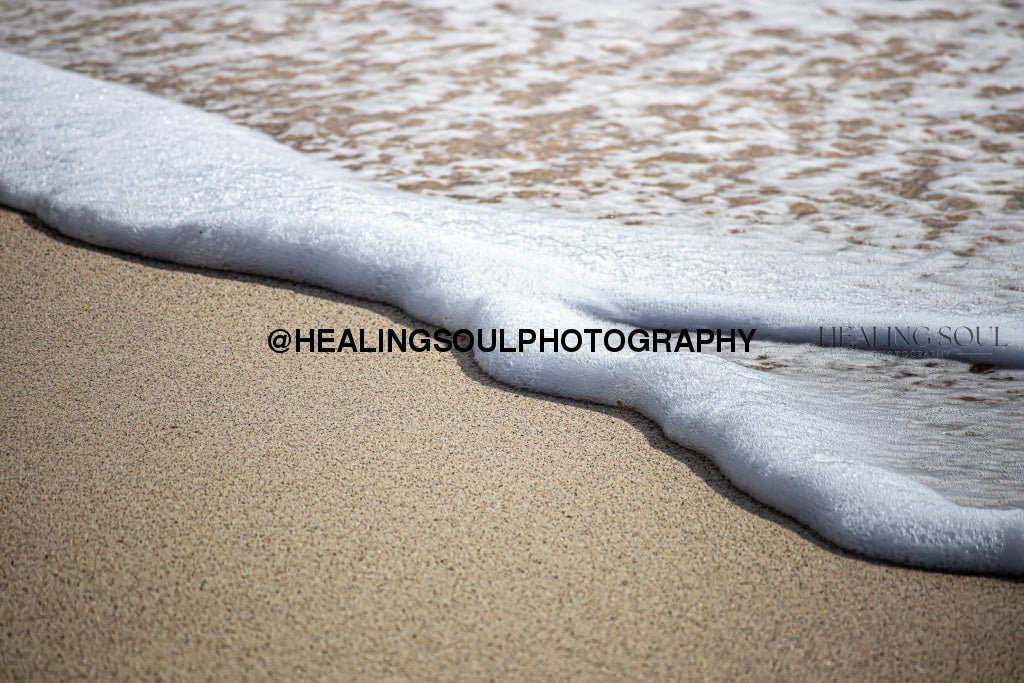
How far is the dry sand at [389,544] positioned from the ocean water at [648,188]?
0.11m

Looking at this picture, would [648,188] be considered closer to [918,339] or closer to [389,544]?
[918,339]

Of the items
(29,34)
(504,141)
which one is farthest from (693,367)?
(29,34)

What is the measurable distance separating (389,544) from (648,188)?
145 cm

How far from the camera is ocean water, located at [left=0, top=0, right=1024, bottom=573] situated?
1.54 meters

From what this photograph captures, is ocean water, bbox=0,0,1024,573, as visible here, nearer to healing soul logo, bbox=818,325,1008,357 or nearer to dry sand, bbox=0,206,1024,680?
healing soul logo, bbox=818,325,1008,357

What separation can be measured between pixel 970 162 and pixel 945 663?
1.82 metres

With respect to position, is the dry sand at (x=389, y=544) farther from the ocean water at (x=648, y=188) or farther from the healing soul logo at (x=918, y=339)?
the healing soul logo at (x=918, y=339)

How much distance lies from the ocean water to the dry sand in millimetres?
115

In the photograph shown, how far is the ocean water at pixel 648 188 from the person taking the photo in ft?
5.04

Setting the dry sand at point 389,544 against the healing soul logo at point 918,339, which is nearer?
the dry sand at point 389,544

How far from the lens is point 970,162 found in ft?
8.21

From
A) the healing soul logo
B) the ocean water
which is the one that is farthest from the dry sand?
the healing soul logo

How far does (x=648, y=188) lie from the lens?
2.42 meters

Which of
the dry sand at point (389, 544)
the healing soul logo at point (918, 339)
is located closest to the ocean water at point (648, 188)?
the healing soul logo at point (918, 339)
